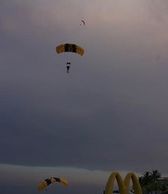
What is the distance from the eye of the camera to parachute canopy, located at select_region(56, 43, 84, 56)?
63062 mm

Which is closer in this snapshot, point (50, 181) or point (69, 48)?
point (69, 48)

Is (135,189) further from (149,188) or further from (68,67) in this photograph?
(149,188)

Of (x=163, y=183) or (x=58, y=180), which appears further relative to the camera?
(x=163, y=183)

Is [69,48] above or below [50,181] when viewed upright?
above

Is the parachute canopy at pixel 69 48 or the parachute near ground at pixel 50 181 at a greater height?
the parachute canopy at pixel 69 48

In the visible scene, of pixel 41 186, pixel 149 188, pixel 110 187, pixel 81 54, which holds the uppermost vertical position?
pixel 149 188

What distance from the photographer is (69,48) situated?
63.5 meters

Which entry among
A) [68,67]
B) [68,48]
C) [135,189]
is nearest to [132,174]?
[135,189]

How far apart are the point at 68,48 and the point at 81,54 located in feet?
6.15

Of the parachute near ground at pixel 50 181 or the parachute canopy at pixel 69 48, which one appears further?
the parachute near ground at pixel 50 181

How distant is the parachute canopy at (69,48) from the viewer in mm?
63062

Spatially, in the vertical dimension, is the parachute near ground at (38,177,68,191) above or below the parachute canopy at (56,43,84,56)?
below

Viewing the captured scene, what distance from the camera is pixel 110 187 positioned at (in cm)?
5162

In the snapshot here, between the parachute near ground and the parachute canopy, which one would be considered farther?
the parachute near ground
